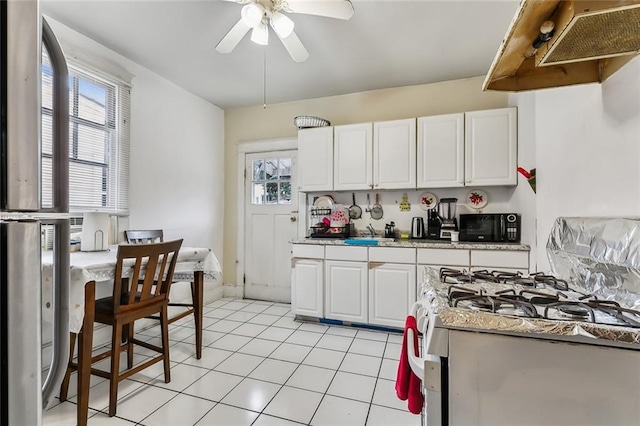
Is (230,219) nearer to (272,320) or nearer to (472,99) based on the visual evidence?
(272,320)

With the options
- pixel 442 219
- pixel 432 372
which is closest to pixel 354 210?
pixel 442 219

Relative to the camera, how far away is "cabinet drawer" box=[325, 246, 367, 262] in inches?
115

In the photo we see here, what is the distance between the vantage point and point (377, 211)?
11.2ft

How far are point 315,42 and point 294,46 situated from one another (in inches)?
19.9

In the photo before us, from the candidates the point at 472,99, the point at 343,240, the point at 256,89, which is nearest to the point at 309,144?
the point at 256,89

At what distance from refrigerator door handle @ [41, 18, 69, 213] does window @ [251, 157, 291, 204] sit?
3104 mm

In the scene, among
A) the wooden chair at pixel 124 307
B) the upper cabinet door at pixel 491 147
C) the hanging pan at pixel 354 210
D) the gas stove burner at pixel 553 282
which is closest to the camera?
the gas stove burner at pixel 553 282

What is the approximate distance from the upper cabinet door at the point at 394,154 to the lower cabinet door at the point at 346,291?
2.99 feet

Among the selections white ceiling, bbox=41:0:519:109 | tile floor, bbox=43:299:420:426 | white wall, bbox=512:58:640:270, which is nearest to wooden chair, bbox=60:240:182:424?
tile floor, bbox=43:299:420:426

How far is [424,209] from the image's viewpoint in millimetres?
3242

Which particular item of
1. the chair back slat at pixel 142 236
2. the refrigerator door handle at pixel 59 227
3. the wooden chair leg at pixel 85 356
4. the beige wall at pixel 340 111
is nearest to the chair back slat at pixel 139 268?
the wooden chair leg at pixel 85 356

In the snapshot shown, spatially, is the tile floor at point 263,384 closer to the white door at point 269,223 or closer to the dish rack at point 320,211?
the white door at point 269,223

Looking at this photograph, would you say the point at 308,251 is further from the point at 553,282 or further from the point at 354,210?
the point at 553,282

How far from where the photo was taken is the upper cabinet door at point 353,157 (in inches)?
126
